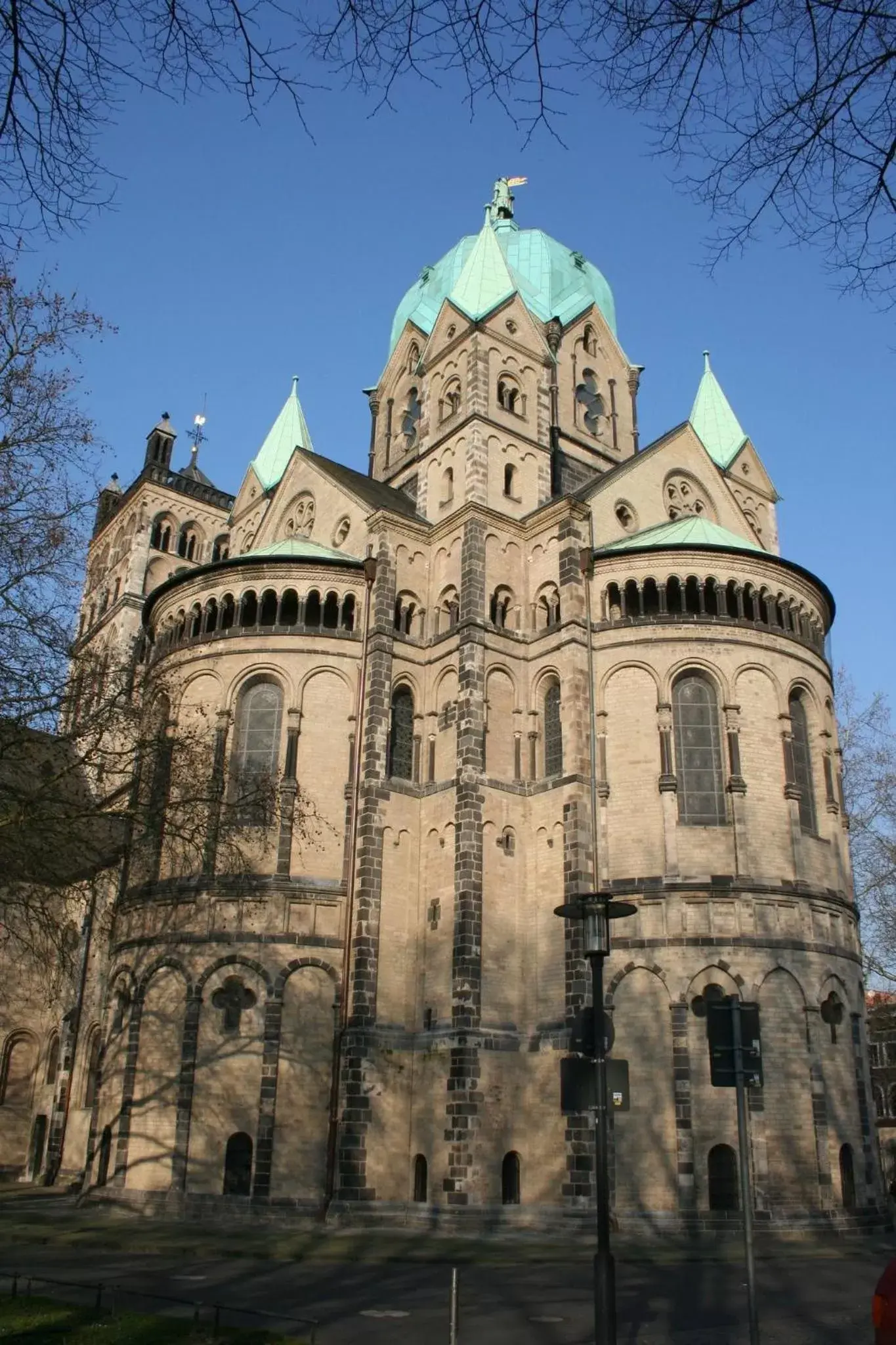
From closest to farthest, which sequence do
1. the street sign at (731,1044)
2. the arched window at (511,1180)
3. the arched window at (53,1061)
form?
the street sign at (731,1044) → the arched window at (511,1180) → the arched window at (53,1061)

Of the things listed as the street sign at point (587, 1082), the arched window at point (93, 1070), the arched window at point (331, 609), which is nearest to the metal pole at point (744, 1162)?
the street sign at point (587, 1082)

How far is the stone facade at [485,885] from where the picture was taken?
25891mm

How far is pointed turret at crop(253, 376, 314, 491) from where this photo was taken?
1815 inches

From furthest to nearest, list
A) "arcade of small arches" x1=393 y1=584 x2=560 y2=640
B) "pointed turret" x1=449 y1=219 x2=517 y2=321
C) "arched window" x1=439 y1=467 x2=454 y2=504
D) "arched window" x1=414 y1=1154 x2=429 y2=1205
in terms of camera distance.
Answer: "pointed turret" x1=449 y1=219 x2=517 y2=321
"arched window" x1=439 y1=467 x2=454 y2=504
"arcade of small arches" x1=393 y1=584 x2=560 y2=640
"arched window" x1=414 y1=1154 x2=429 y2=1205

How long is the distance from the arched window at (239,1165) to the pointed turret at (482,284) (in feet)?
82.5

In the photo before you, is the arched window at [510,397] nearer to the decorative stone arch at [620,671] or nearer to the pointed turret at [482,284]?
the pointed turret at [482,284]

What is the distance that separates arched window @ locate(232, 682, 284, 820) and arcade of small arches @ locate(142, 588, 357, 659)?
5.88 ft

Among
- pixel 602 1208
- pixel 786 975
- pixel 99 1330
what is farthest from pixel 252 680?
pixel 602 1208

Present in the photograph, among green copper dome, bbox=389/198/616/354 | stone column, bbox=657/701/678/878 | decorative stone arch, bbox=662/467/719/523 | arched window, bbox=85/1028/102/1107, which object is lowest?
arched window, bbox=85/1028/102/1107

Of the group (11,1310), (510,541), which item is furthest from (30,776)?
(510,541)

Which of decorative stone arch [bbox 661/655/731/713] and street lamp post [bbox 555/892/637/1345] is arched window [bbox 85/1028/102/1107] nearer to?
decorative stone arch [bbox 661/655/731/713]

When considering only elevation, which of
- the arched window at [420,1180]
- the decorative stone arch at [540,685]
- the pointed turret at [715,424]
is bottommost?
the arched window at [420,1180]

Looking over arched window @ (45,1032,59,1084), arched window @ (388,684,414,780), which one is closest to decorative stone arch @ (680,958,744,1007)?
arched window @ (388,684,414,780)

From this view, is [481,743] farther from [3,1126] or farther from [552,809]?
[3,1126]
